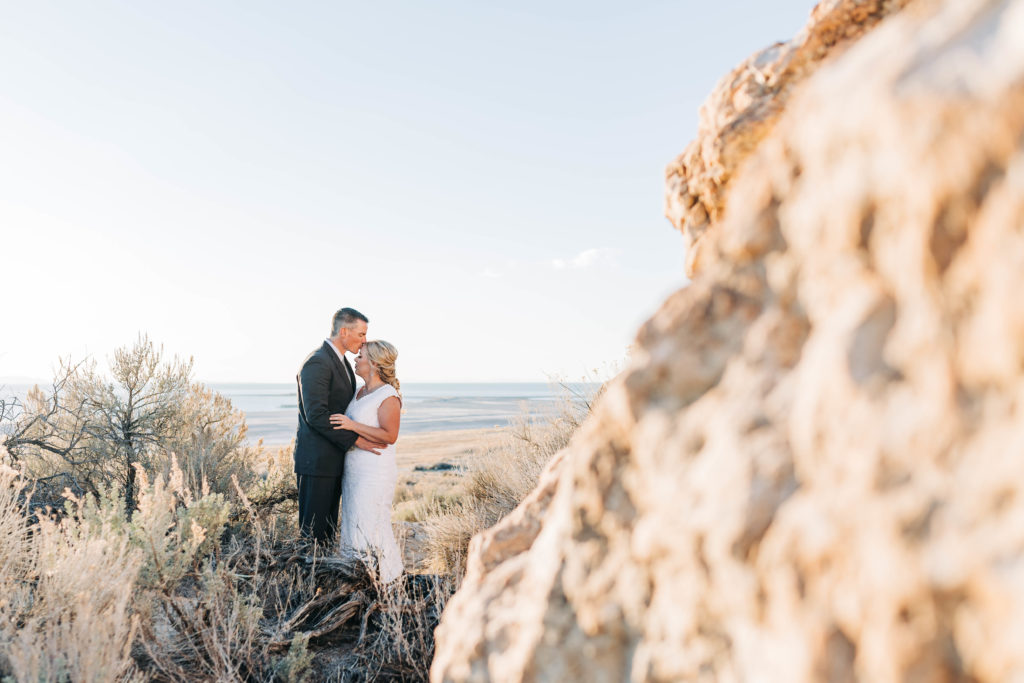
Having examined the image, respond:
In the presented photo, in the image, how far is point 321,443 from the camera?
4969 millimetres

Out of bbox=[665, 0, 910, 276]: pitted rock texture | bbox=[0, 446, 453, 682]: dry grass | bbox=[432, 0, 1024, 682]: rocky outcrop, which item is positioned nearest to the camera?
bbox=[432, 0, 1024, 682]: rocky outcrop

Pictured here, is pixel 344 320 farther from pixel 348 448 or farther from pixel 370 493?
pixel 370 493

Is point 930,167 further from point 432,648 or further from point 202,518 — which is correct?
point 202,518

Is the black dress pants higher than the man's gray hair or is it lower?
lower

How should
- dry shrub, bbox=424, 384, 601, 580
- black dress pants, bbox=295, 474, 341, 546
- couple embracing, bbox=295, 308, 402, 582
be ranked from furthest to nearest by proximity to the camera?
1. dry shrub, bbox=424, 384, 601, 580
2. black dress pants, bbox=295, 474, 341, 546
3. couple embracing, bbox=295, 308, 402, 582

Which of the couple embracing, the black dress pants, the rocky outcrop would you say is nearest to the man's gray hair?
the couple embracing

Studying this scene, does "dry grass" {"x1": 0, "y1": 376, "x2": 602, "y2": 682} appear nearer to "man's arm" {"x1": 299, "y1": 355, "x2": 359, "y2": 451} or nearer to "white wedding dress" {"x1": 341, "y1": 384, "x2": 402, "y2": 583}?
"white wedding dress" {"x1": 341, "y1": 384, "x2": 402, "y2": 583}

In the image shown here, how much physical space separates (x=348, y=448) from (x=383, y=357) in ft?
2.40

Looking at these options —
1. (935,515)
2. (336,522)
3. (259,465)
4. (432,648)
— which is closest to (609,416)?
(935,515)

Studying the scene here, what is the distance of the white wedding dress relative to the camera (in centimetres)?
472

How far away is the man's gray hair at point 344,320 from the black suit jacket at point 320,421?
0.70 feet

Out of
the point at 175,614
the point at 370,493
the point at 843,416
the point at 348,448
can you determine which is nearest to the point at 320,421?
the point at 348,448

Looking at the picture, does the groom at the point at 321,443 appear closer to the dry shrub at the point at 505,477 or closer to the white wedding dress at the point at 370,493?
the white wedding dress at the point at 370,493

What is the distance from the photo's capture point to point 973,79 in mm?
731
